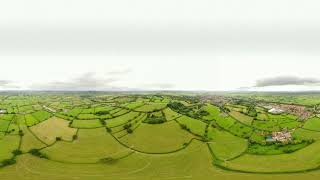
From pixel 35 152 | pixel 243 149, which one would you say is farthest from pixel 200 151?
pixel 35 152

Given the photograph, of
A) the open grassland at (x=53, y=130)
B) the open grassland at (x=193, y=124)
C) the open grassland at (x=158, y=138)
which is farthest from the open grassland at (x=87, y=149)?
the open grassland at (x=193, y=124)

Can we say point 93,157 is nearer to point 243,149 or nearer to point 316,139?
point 243,149

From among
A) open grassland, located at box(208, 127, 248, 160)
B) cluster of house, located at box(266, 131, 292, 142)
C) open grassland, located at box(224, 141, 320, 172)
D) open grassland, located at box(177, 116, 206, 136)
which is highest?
open grassland, located at box(177, 116, 206, 136)

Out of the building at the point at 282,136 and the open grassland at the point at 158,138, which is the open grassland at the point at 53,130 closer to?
the open grassland at the point at 158,138

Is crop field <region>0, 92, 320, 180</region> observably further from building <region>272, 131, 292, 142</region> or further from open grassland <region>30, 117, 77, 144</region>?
building <region>272, 131, 292, 142</region>

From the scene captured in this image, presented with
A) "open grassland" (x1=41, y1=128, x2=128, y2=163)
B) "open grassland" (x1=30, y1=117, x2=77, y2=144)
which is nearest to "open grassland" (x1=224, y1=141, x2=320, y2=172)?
"open grassland" (x1=41, y1=128, x2=128, y2=163)

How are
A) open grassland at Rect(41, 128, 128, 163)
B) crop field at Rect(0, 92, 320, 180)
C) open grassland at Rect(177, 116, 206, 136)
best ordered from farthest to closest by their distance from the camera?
open grassland at Rect(177, 116, 206, 136), open grassland at Rect(41, 128, 128, 163), crop field at Rect(0, 92, 320, 180)

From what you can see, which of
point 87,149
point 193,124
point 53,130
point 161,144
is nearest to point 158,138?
point 161,144
